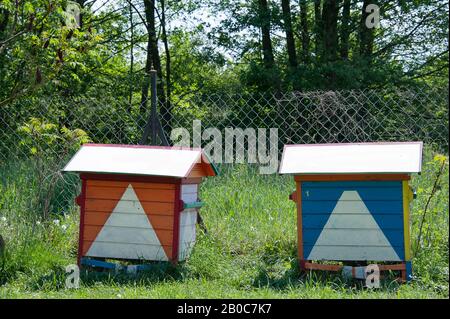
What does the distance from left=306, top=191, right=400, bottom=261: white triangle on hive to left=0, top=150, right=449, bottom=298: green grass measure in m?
0.20

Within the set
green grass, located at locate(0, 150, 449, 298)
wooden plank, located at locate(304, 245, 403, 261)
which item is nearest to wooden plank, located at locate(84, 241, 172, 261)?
green grass, located at locate(0, 150, 449, 298)

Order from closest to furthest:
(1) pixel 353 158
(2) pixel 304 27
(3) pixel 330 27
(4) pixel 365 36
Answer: (1) pixel 353 158 < (3) pixel 330 27 < (4) pixel 365 36 < (2) pixel 304 27

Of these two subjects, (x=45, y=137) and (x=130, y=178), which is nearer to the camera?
(x=130, y=178)

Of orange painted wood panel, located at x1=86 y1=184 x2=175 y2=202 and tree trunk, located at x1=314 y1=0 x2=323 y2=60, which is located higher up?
tree trunk, located at x1=314 y1=0 x2=323 y2=60

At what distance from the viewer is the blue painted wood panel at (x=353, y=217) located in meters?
4.92

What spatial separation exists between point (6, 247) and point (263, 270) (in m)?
2.22

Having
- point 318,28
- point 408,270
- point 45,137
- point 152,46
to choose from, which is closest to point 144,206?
point 45,137

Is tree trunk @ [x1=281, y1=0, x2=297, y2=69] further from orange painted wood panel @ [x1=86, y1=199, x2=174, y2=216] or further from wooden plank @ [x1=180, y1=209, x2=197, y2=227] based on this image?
orange painted wood panel @ [x1=86, y1=199, x2=174, y2=216]

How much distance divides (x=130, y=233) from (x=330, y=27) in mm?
13079

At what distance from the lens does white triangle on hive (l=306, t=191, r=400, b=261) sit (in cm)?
494

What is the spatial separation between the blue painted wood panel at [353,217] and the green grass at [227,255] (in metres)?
0.26

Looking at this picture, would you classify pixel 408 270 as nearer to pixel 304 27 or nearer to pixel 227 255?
pixel 227 255

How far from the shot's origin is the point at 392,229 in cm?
492

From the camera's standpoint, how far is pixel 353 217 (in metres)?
4.98
